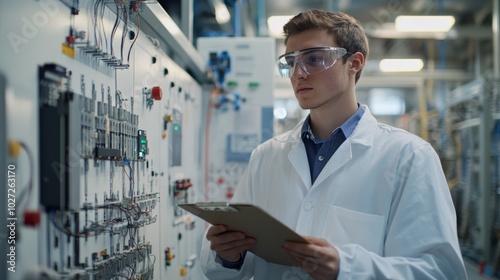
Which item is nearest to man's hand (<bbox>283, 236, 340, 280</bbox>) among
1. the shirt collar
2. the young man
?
the young man

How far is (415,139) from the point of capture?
1.55 m

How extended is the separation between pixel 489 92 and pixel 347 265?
4571 millimetres

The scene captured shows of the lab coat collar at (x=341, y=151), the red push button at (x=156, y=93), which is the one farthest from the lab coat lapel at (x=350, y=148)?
the red push button at (x=156, y=93)

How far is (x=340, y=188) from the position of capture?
5.02ft

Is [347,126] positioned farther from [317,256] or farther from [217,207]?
[217,207]

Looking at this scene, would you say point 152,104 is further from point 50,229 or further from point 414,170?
point 414,170

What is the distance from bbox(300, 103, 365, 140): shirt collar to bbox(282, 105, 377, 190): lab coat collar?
0.09ft

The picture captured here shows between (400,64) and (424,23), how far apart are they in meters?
1.84

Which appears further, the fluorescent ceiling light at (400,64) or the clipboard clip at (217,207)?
the fluorescent ceiling light at (400,64)

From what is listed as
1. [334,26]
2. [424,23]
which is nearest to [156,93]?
[334,26]

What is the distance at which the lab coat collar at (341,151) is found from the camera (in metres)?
1.56

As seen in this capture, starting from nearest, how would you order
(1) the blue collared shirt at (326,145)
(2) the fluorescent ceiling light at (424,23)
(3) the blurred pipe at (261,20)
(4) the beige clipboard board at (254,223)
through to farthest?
(4) the beige clipboard board at (254,223), (1) the blue collared shirt at (326,145), (3) the blurred pipe at (261,20), (2) the fluorescent ceiling light at (424,23)

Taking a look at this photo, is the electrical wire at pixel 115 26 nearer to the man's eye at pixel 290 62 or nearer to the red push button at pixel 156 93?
the red push button at pixel 156 93

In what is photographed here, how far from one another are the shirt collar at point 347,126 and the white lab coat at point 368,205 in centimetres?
3
